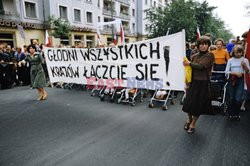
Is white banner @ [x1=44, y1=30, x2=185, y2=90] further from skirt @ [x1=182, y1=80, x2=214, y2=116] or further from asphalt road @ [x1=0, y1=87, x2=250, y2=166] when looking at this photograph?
asphalt road @ [x1=0, y1=87, x2=250, y2=166]

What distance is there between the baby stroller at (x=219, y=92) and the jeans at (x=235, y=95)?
0.34 meters

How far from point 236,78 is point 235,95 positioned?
1.30ft

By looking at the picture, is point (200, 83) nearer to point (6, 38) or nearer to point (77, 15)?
point (6, 38)

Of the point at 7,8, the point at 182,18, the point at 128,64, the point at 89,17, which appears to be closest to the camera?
the point at 128,64

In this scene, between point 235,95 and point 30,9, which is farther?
point 30,9

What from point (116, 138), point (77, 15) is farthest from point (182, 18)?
point (116, 138)

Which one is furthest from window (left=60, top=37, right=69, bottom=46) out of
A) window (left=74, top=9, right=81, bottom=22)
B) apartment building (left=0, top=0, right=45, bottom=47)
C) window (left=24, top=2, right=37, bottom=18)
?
window (left=24, top=2, right=37, bottom=18)

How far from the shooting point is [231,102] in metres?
4.62

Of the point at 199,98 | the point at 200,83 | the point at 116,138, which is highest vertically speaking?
the point at 200,83

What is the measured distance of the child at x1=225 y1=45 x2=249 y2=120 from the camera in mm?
4361

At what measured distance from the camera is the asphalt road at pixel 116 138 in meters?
3.05

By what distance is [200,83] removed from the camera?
147 inches

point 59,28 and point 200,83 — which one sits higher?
point 59,28

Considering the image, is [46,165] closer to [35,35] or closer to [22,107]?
[22,107]
